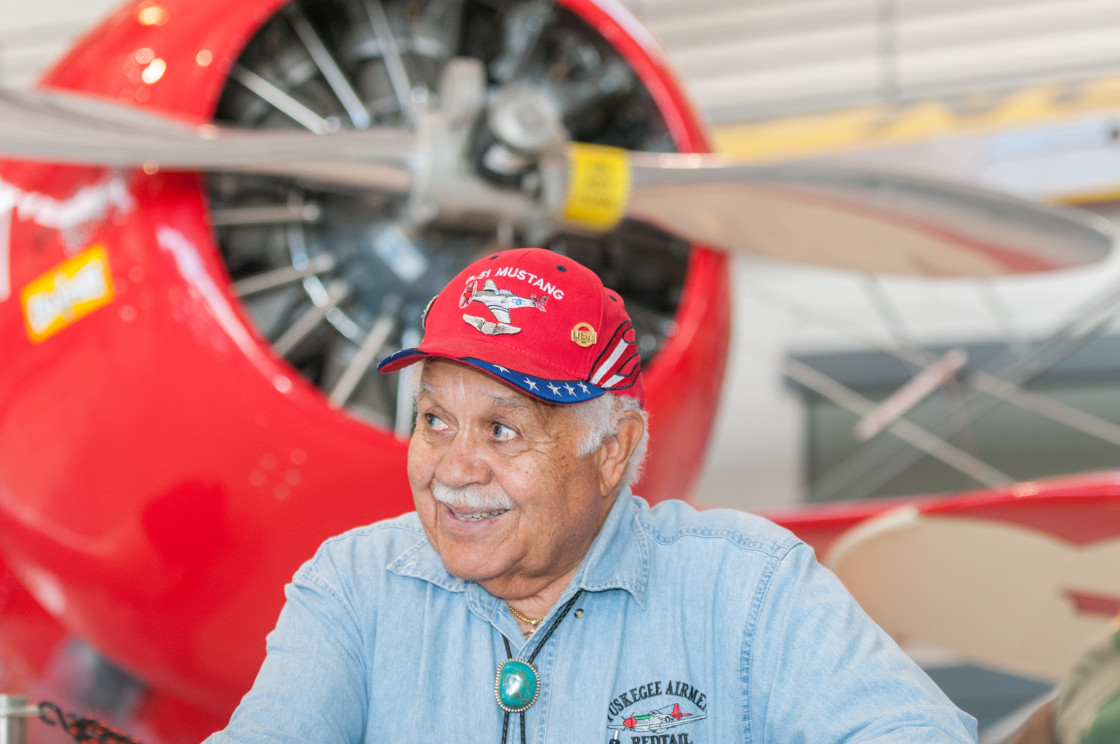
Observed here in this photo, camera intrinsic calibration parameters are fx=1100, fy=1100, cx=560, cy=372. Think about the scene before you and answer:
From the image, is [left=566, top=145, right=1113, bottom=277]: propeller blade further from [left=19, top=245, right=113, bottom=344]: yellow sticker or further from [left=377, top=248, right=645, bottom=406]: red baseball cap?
[left=377, top=248, right=645, bottom=406]: red baseball cap

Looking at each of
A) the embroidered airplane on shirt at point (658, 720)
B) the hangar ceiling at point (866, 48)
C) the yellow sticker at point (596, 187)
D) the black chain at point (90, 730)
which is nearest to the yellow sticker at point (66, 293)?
the yellow sticker at point (596, 187)

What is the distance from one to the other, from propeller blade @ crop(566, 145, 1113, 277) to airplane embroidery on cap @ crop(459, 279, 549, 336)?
4.20 feet

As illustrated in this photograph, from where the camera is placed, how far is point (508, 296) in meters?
1.05

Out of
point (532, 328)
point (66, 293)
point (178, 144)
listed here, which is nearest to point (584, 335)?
point (532, 328)

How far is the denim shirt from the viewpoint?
1.00 meters

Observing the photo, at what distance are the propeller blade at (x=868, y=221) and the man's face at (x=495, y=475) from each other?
4.17ft

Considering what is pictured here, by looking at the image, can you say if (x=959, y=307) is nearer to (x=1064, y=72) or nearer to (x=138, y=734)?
(x=1064, y=72)

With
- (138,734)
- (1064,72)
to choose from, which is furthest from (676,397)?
(1064,72)

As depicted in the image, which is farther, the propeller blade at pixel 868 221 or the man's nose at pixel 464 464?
the propeller blade at pixel 868 221

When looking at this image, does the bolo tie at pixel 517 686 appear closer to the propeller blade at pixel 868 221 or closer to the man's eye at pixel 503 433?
the man's eye at pixel 503 433

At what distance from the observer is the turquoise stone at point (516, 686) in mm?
1048

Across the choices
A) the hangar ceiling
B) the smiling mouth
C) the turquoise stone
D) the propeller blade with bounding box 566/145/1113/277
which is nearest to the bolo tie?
the turquoise stone

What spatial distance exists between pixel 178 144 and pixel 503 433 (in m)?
1.02

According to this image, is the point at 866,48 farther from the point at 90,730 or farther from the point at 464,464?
the point at 90,730
